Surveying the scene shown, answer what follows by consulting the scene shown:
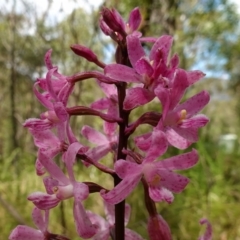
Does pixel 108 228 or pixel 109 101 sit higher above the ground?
pixel 109 101

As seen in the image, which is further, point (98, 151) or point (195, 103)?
point (98, 151)

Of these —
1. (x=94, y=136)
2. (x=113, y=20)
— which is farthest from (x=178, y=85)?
(x=94, y=136)

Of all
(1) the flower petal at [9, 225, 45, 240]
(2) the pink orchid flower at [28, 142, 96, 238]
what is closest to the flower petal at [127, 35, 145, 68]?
(2) the pink orchid flower at [28, 142, 96, 238]

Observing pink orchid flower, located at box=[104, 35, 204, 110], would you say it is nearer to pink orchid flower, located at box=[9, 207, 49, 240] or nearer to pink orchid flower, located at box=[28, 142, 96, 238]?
pink orchid flower, located at box=[28, 142, 96, 238]

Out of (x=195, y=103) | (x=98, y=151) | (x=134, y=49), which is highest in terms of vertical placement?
(x=134, y=49)

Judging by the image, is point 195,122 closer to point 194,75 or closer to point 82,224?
point 194,75

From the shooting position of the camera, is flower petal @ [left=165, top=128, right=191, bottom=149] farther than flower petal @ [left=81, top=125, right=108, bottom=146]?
No

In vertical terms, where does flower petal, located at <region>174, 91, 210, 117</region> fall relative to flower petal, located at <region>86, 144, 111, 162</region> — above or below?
above

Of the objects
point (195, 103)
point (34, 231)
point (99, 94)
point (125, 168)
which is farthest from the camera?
point (99, 94)
